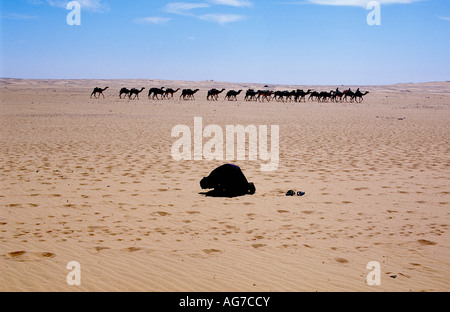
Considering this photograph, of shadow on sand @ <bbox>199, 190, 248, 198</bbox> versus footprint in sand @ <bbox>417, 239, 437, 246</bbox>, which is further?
shadow on sand @ <bbox>199, 190, 248, 198</bbox>

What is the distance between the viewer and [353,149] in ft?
48.9

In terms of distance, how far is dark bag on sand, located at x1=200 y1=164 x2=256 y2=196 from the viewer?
8.74 m

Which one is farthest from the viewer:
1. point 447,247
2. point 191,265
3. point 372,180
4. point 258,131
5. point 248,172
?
point 258,131

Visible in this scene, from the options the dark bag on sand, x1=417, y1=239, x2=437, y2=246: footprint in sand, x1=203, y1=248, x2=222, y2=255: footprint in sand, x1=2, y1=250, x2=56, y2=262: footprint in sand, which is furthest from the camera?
the dark bag on sand

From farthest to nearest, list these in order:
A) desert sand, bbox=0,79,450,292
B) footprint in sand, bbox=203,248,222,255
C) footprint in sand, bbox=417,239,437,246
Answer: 1. footprint in sand, bbox=417,239,437,246
2. footprint in sand, bbox=203,248,222,255
3. desert sand, bbox=0,79,450,292

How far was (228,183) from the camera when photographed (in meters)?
8.77

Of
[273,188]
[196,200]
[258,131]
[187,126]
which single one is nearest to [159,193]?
[196,200]

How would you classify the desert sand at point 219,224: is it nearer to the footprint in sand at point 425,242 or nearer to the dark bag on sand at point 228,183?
the footprint in sand at point 425,242

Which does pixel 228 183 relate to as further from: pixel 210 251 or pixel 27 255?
pixel 27 255

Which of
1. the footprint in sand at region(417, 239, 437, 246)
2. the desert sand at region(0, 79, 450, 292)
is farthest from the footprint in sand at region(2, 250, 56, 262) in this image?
the footprint in sand at region(417, 239, 437, 246)

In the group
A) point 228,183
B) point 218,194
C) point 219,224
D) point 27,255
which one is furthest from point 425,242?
point 27,255

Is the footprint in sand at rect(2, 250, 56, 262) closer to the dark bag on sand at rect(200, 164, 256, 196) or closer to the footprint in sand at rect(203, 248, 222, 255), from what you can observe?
the footprint in sand at rect(203, 248, 222, 255)
